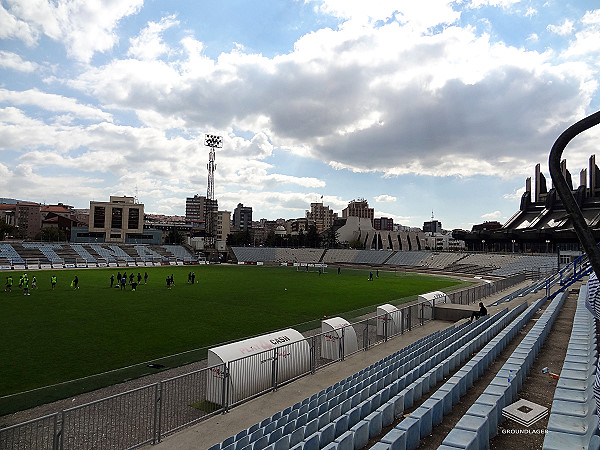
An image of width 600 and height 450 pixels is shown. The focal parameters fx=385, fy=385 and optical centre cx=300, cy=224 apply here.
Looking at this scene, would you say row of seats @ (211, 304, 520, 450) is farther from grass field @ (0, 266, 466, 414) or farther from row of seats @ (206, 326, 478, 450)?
grass field @ (0, 266, 466, 414)

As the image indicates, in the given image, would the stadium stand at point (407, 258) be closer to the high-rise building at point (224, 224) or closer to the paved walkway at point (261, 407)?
the paved walkway at point (261, 407)

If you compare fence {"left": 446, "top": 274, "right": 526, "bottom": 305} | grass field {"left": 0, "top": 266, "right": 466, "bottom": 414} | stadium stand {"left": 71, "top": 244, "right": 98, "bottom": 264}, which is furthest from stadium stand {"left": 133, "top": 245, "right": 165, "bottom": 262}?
fence {"left": 446, "top": 274, "right": 526, "bottom": 305}

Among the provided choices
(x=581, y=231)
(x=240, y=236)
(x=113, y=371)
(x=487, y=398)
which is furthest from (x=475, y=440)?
(x=240, y=236)

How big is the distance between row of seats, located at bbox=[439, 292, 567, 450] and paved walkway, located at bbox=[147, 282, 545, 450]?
4.92m

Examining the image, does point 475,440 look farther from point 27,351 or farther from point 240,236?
point 240,236

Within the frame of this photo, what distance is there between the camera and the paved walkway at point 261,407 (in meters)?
7.94

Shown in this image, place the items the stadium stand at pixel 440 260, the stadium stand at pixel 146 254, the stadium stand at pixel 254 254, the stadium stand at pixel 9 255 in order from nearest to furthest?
the stadium stand at pixel 9 255 < the stadium stand at pixel 440 260 < the stadium stand at pixel 146 254 < the stadium stand at pixel 254 254

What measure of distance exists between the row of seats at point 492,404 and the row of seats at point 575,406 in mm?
754

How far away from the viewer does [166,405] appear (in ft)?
33.0

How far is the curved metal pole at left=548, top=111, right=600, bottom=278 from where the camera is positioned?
360cm

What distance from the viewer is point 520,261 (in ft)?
211

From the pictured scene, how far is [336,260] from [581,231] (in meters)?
92.7

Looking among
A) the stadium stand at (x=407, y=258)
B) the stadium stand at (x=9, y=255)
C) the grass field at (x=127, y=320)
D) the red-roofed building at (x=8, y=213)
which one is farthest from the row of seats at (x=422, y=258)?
the red-roofed building at (x=8, y=213)

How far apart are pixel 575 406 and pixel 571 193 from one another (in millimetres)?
4127
